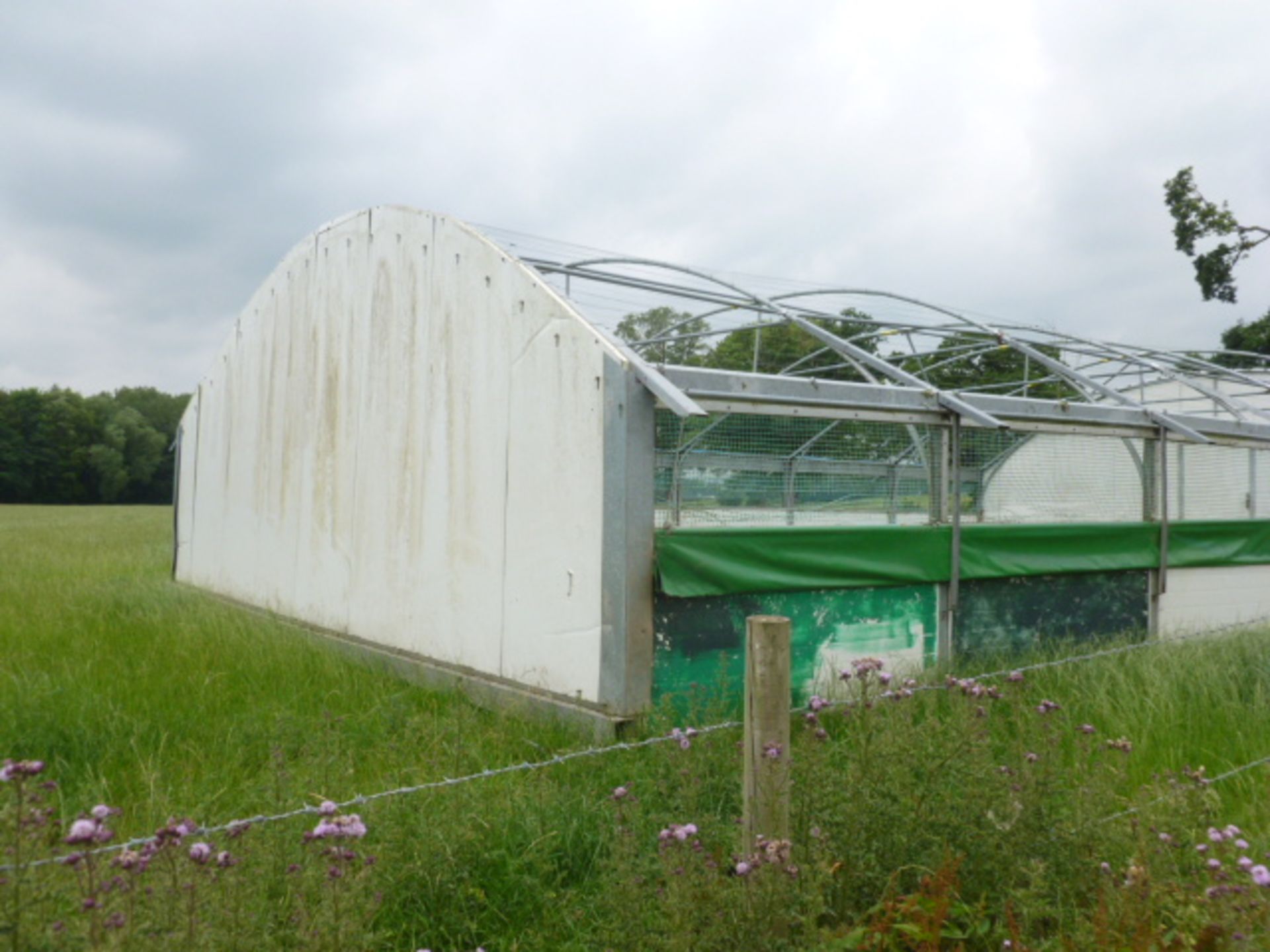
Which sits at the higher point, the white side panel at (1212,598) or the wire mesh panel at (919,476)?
the wire mesh panel at (919,476)

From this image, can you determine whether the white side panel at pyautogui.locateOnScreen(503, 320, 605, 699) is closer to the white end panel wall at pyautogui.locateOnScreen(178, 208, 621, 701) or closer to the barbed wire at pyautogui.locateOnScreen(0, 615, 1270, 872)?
the white end panel wall at pyautogui.locateOnScreen(178, 208, 621, 701)

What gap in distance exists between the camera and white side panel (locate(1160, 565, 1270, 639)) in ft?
28.9

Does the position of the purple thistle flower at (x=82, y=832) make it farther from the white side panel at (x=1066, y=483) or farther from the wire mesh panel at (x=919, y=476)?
the white side panel at (x=1066, y=483)

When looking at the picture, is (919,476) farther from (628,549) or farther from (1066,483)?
(628,549)

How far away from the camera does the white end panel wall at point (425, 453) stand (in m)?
6.27

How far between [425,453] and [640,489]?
231cm

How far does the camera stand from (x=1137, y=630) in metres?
8.50

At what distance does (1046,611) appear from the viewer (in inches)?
310

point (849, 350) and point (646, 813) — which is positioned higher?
point (849, 350)

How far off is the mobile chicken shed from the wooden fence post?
2409mm

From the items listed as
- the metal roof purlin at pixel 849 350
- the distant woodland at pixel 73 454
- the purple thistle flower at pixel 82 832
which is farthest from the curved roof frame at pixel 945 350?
the distant woodland at pixel 73 454

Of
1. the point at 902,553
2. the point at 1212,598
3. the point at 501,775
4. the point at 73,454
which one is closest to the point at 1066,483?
the point at 1212,598

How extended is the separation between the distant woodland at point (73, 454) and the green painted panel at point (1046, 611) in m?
58.9

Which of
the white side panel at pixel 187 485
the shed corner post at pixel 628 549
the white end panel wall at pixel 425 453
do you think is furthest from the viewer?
the white side panel at pixel 187 485
